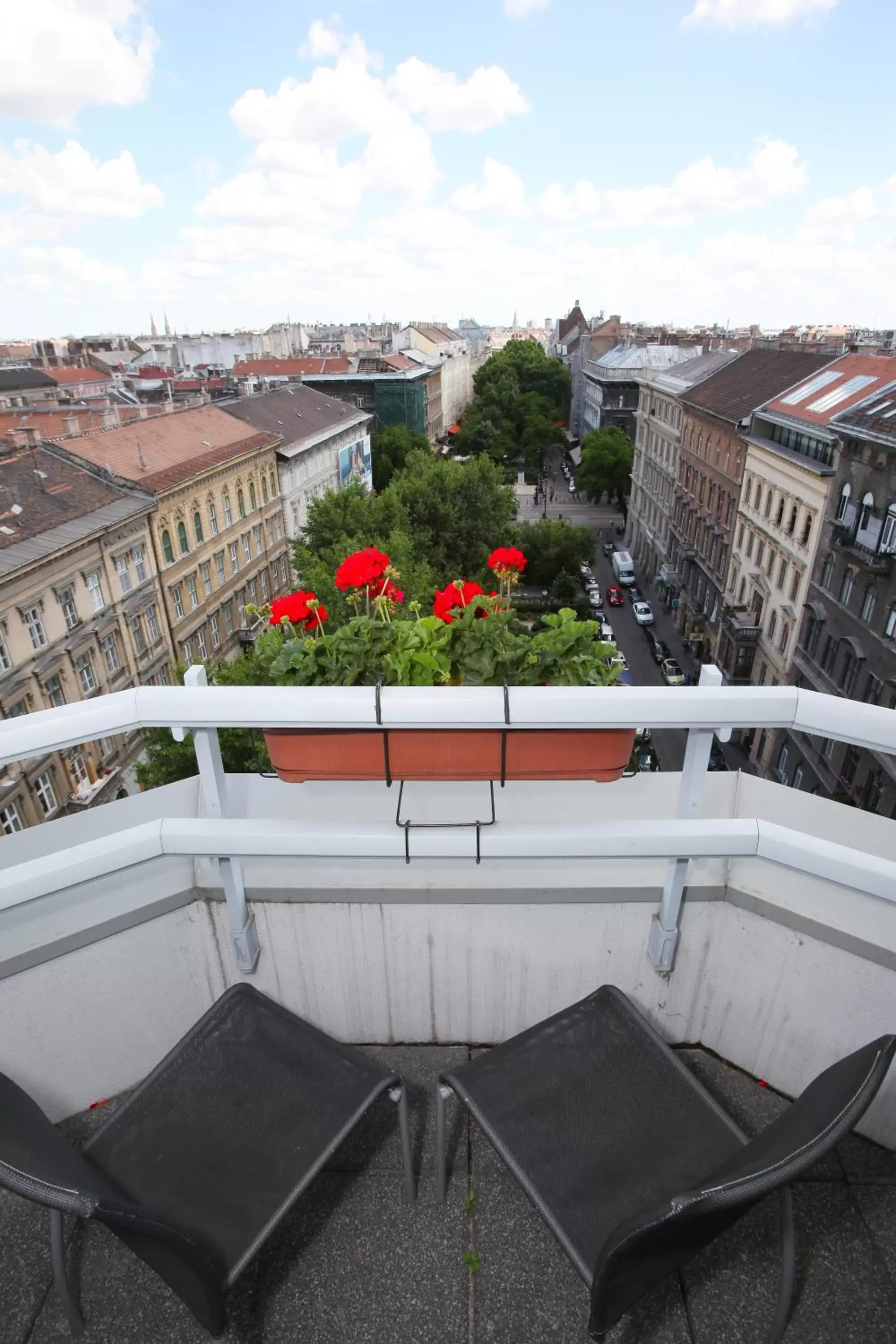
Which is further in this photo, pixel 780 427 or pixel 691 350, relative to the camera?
pixel 691 350

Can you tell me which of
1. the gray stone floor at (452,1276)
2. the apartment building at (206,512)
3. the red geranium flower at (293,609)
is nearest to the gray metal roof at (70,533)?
the apartment building at (206,512)

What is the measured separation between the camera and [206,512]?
24.8m

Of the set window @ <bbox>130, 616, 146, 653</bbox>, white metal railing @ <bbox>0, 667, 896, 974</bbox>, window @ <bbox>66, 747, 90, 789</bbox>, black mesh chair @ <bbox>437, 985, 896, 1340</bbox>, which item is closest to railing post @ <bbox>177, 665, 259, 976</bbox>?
white metal railing @ <bbox>0, 667, 896, 974</bbox>

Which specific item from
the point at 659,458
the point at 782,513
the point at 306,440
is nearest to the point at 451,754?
the point at 782,513

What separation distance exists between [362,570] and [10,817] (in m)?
16.9

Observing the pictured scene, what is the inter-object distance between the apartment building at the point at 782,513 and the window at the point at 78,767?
18321 millimetres

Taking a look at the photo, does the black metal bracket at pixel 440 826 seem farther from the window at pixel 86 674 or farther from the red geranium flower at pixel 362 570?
Answer: the window at pixel 86 674

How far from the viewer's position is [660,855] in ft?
6.88

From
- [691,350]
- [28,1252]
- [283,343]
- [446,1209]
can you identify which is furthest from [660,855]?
Result: [283,343]

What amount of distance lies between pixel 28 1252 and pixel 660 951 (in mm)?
2183

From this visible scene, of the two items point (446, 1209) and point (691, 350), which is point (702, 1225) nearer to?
point (446, 1209)

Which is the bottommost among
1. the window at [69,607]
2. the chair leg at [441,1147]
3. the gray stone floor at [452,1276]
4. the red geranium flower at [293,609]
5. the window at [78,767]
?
the window at [78,767]

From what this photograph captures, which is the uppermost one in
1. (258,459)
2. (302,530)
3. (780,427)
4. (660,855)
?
(660,855)

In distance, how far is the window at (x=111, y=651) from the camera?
63.8 feet
